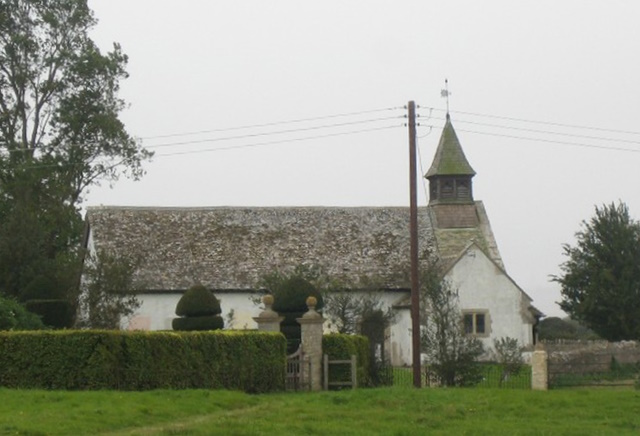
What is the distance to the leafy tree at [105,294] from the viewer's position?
1667 inches

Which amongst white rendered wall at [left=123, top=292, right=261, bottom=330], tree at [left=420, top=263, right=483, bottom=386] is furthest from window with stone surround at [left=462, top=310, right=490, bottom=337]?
tree at [left=420, top=263, right=483, bottom=386]

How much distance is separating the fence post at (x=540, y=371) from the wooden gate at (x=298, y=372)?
655 centimetres

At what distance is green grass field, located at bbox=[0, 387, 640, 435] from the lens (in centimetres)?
2139

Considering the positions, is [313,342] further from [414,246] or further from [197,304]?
[197,304]

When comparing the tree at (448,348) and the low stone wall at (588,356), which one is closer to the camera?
the tree at (448,348)

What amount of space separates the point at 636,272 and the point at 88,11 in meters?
26.4

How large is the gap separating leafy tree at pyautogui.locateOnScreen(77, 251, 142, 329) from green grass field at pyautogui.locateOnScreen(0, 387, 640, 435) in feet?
45.8

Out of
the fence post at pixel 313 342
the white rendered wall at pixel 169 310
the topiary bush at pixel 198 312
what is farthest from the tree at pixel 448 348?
the white rendered wall at pixel 169 310

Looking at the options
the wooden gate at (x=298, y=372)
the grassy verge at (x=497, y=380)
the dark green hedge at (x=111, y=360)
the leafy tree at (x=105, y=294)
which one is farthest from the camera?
the leafy tree at (x=105, y=294)

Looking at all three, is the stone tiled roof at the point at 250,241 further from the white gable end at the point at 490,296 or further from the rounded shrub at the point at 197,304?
the rounded shrub at the point at 197,304

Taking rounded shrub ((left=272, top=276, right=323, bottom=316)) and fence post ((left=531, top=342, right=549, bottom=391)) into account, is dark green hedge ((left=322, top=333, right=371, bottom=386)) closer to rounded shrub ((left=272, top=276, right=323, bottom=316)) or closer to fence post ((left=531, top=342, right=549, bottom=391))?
rounded shrub ((left=272, top=276, right=323, bottom=316))

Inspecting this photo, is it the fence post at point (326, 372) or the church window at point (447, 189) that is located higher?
the church window at point (447, 189)

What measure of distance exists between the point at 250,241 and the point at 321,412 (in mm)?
31173

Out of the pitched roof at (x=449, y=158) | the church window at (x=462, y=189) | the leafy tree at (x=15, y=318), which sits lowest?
the leafy tree at (x=15, y=318)
